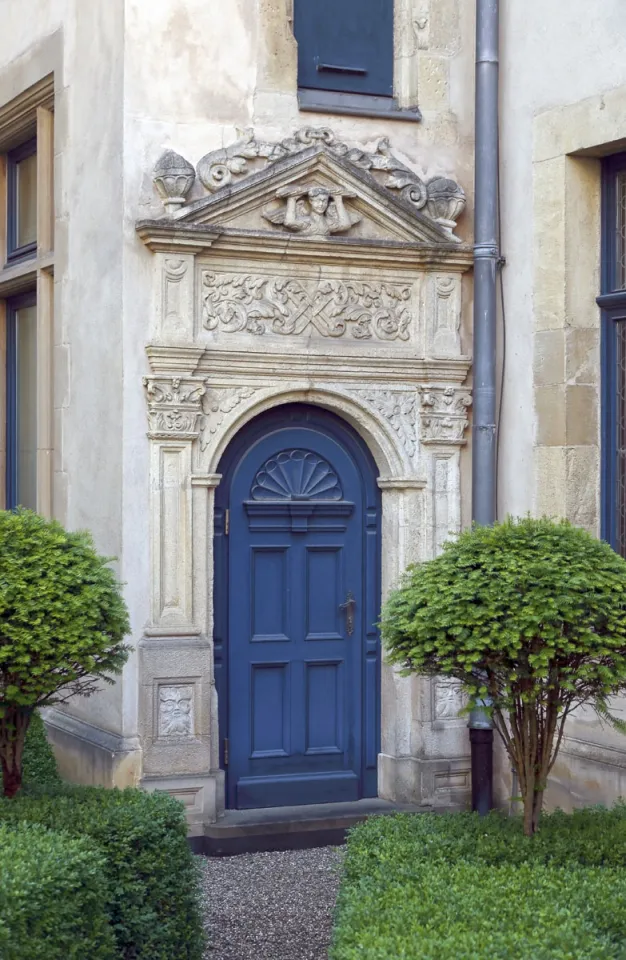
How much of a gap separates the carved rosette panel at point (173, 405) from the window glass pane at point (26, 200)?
261cm

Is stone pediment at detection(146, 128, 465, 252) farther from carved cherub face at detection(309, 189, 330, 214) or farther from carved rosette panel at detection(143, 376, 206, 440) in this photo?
carved rosette panel at detection(143, 376, 206, 440)

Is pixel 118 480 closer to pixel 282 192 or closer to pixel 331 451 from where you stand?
pixel 331 451

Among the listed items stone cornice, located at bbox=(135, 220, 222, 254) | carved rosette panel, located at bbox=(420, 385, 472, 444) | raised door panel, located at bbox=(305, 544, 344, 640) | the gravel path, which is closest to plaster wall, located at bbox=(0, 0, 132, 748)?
stone cornice, located at bbox=(135, 220, 222, 254)

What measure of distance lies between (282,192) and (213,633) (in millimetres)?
2436

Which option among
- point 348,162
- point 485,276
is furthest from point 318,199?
point 485,276

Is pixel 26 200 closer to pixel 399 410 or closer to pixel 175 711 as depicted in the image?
pixel 399 410

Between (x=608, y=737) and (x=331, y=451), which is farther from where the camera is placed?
(x=331, y=451)

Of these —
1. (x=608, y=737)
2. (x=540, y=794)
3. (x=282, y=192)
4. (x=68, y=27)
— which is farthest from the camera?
(x=68, y=27)

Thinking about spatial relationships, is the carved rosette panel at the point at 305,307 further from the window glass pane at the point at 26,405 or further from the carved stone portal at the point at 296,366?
the window glass pane at the point at 26,405

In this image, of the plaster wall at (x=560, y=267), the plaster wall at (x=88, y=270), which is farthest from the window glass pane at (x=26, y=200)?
the plaster wall at (x=560, y=267)

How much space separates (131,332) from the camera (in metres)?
7.57

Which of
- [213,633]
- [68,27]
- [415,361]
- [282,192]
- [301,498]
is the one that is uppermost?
[68,27]

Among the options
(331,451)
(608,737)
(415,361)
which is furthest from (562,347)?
(608,737)

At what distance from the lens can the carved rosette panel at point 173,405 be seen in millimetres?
7562
